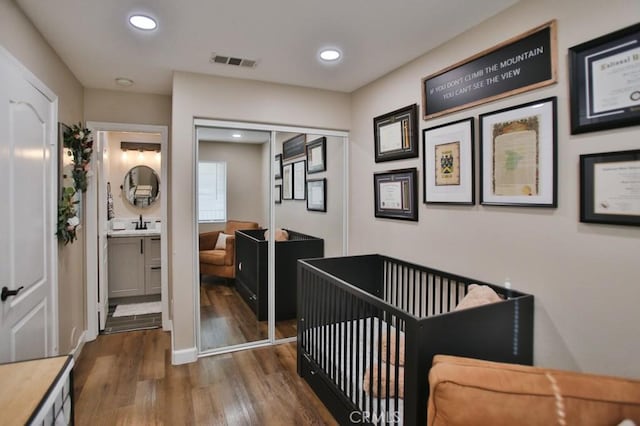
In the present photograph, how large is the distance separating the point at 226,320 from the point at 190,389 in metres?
0.88

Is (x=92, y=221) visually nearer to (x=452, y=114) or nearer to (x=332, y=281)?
(x=332, y=281)

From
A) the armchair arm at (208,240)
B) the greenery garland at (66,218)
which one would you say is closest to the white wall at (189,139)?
the armchair arm at (208,240)

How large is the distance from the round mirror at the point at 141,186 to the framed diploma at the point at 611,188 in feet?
16.9

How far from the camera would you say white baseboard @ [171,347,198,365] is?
9.86 feet

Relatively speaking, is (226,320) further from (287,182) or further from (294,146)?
(294,146)

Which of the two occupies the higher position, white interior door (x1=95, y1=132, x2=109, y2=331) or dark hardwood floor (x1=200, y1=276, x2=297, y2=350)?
white interior door (x1=95, y1=132, x2=109, y2=331)

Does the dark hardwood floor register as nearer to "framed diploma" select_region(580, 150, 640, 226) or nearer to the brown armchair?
the brown armchair

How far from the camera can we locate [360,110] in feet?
11.5

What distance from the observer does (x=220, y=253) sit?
11.1 feet

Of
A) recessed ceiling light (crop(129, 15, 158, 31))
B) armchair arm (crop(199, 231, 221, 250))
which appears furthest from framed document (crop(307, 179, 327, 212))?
recessed ceiling light (crop(129, 15, 158, 31))

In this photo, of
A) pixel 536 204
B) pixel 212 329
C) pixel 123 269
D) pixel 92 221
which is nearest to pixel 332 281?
pixel 536 204

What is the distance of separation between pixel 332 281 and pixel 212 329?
161 cm

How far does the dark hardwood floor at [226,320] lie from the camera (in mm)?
3252

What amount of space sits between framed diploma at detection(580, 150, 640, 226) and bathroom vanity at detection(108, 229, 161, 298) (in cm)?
456
